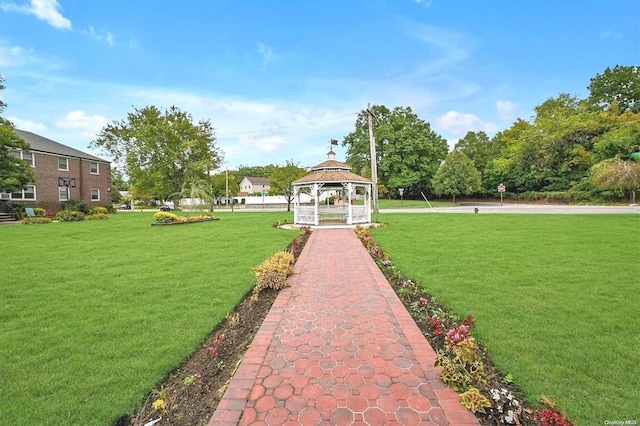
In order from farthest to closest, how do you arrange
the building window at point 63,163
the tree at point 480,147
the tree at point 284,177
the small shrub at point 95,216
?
1. the tree at point 480,147
2. the building window at point 63,163
3. the tree at point 284,177
4. the small shrub at point 95,216

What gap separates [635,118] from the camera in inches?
1218

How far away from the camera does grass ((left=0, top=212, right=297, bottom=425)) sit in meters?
2.48

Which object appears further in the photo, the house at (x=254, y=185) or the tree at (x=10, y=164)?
the house at (x=254, y=185)

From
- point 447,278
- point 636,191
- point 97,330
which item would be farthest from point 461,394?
point 636,191

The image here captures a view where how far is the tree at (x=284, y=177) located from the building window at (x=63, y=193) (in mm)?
19302

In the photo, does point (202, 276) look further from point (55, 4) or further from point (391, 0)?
point (391, 0)

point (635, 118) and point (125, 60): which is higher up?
point (635, 118)

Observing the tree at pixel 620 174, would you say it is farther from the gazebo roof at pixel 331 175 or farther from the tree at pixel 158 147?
the tree at pixel 158 147

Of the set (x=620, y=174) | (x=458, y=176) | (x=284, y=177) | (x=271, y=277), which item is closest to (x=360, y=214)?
(x=284, y=177)

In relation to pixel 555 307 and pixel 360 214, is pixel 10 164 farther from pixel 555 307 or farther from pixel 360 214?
pixel 555 307

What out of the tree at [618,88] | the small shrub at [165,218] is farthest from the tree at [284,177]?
the tree at [618,88]

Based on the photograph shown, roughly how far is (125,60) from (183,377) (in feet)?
53.9

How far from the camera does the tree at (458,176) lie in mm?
39719

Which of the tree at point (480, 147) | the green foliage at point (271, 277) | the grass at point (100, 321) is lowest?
the grass at point (100, 321)
